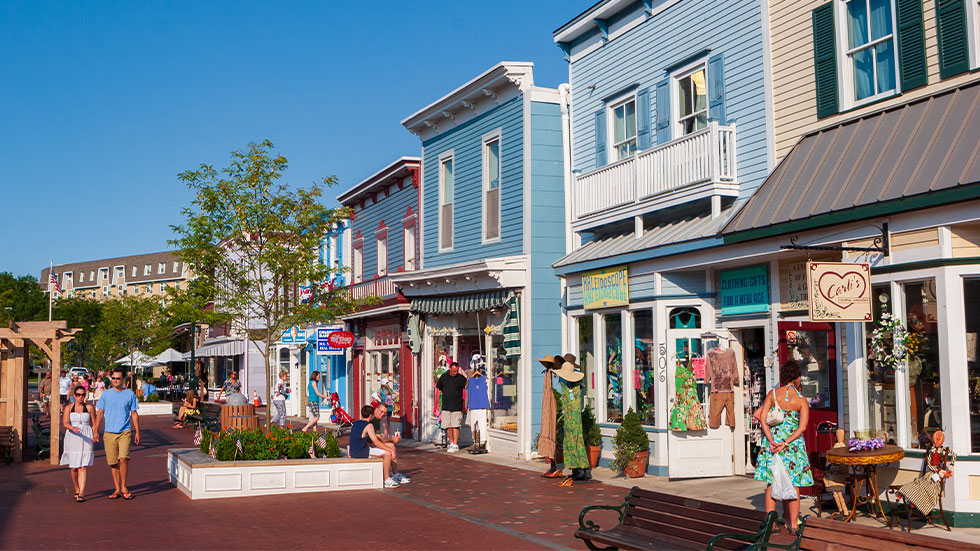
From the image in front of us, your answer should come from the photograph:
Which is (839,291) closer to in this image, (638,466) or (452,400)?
(638,466)

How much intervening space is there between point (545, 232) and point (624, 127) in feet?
9.51

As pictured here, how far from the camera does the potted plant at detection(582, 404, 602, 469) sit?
15.9 metres

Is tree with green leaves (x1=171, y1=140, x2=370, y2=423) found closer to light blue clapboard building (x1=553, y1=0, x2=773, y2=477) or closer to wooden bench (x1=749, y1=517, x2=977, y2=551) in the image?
light blue clapboard building (x1=553, y1=0, x2=773, y2=477)

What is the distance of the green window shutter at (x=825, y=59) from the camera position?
1223 centimetres

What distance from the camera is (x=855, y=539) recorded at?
6027mm

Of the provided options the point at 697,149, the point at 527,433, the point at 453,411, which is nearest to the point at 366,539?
the point at 697,149

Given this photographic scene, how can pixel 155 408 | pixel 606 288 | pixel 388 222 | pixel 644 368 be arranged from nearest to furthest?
pixel 644 368 → pixel 606 288 → pixel 388 222 → pixel 155 408

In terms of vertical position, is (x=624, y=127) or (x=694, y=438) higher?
(x=624, y=127)

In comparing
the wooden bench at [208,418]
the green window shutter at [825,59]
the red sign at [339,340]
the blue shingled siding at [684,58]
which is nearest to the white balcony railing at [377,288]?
Result: the red sign at [339,340]

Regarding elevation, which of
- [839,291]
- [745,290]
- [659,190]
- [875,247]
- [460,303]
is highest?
[659,190]

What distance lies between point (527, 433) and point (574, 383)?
4186 millimetres

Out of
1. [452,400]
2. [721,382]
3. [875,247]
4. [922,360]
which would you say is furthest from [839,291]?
[452,400]

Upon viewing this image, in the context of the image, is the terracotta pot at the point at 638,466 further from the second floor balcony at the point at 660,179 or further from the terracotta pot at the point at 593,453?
the second floor balcony at the point at 660,179

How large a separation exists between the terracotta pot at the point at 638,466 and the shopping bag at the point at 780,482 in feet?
17.1
